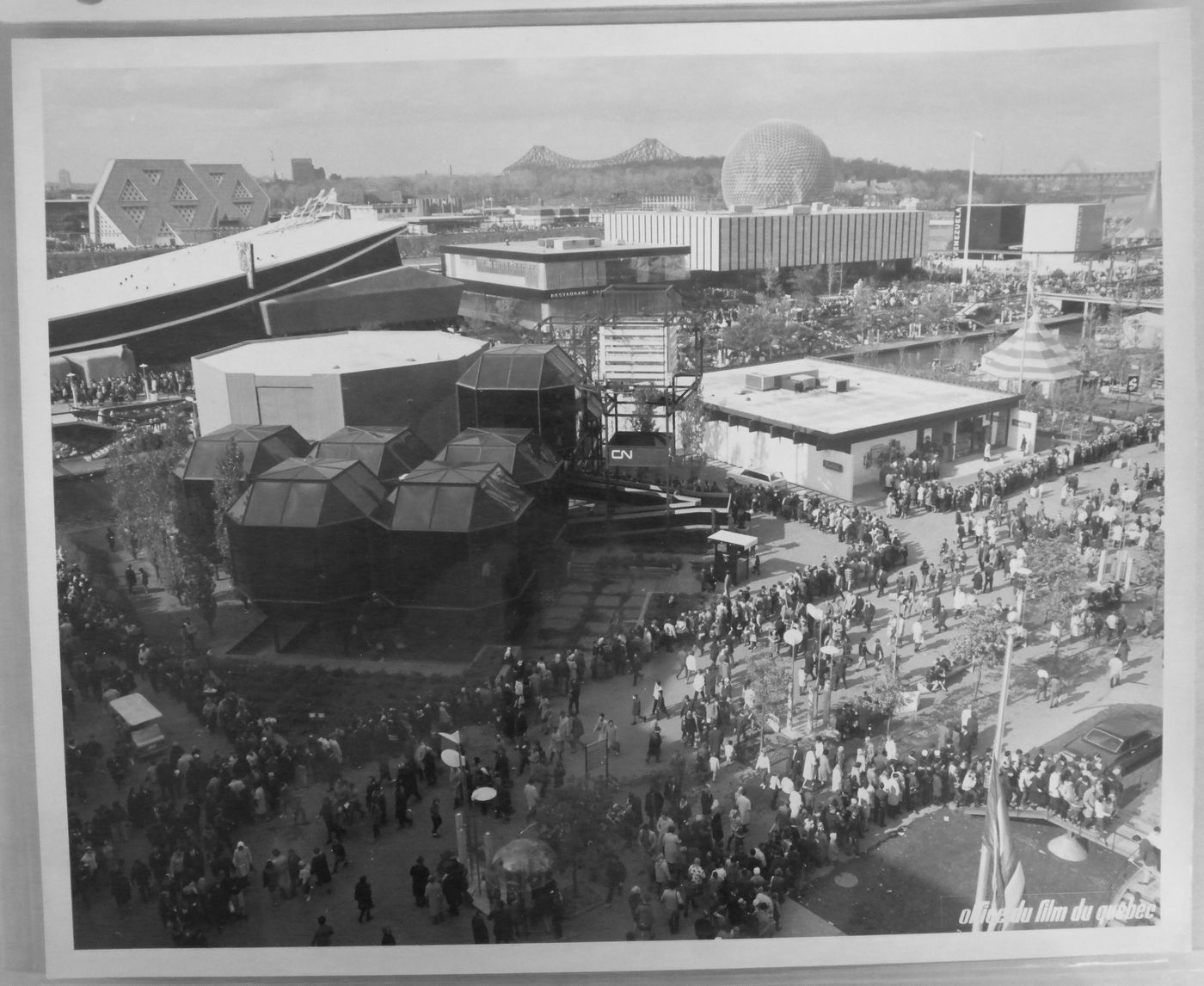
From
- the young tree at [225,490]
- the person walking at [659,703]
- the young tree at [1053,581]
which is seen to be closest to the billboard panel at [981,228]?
the young tree at [1053,581]

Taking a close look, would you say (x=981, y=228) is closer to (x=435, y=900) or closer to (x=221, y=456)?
(x=221, y=456)

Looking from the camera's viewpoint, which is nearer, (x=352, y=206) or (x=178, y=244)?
(x=352, y=206)

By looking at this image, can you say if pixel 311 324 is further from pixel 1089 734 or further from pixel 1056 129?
pixel 1089 734

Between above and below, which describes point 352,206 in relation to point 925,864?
above

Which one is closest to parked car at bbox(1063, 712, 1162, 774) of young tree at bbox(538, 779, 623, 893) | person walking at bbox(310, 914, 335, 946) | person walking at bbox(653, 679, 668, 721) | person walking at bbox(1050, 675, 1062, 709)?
person walking at bbox(1050, 675, 1062, 709)

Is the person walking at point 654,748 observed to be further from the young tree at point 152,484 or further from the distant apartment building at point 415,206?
the distant apartment building at point 415,206

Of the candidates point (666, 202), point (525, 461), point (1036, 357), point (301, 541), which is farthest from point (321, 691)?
point (1036, 357)

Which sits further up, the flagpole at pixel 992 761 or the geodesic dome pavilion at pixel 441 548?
the geodesic dome pavilion at pixel 441 548

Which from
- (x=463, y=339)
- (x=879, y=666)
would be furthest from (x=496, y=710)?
(x=463, y=339)

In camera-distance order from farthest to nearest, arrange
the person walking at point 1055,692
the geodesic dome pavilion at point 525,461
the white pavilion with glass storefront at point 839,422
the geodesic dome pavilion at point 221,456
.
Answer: the white pavilion with glass storefront at point 839,422, the geodesic dome pavilion at point 525,461, the geodesic dome pavilion at point 221,456, the person walking at point 1055,692
